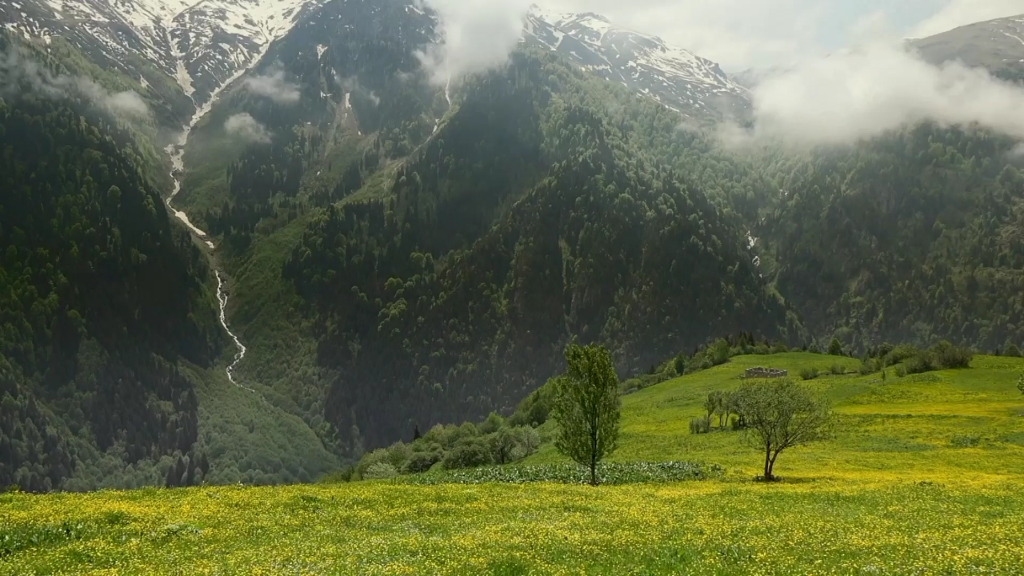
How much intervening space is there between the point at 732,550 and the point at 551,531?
690cm

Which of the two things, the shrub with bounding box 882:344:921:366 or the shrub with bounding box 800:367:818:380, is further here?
the shrub with bounding box 882:344:921:366

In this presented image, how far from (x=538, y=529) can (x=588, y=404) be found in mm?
28952

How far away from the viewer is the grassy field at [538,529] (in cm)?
2042

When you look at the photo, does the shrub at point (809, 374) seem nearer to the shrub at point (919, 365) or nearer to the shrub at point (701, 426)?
the shrub at point (919, 365)

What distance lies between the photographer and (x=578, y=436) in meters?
57.3

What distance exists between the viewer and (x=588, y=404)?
55.8m

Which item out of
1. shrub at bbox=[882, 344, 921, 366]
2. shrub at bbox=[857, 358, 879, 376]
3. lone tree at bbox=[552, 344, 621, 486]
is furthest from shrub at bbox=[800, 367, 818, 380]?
lone tree at bbox=[552, 344, 621, 486]

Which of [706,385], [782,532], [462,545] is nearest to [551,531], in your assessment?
[462,545]

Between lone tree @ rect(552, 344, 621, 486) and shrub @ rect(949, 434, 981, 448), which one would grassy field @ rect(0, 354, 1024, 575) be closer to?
lone tree @ rect(552, 344, 621, 486)

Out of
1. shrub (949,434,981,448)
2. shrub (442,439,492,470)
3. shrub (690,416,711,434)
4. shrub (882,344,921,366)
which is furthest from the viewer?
shrub (882,344,921,366)

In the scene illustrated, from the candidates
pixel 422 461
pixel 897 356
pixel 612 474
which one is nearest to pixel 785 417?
pixel 612 474

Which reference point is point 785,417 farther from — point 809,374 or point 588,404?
point 809,374

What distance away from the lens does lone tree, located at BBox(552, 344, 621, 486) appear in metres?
55.4

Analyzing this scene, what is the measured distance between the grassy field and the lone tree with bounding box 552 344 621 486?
8.67 meters
